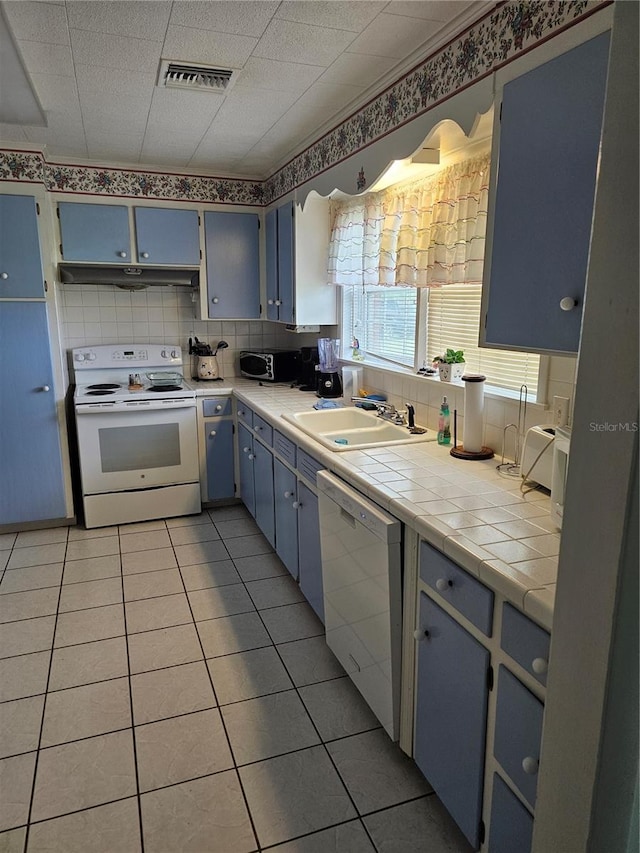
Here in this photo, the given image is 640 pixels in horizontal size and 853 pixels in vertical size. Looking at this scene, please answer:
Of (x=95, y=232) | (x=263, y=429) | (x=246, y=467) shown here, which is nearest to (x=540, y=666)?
(x=263, y=429)

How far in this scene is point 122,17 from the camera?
181 centimetres

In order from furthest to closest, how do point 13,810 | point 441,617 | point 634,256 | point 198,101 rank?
point 198,101 → point 13,810 → point 441,617 → point 634,256

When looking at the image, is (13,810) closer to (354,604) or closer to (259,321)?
(354,604)

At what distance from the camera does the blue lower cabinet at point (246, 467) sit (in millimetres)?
3612

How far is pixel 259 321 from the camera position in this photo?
177 inches

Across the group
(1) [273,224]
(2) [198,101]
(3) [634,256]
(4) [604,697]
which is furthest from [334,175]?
(4) [604,697]

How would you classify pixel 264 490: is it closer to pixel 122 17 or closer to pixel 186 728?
pixel 186 728

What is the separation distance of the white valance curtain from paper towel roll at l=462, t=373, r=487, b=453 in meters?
0.43

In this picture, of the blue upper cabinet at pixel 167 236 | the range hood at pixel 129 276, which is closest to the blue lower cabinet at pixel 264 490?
the range hood at pixel 129 276

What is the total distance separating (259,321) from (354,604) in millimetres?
2987

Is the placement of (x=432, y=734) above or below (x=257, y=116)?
below

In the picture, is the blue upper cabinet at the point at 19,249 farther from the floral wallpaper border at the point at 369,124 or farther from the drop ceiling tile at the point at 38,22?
the drop ceiling tile at the point at 38,22

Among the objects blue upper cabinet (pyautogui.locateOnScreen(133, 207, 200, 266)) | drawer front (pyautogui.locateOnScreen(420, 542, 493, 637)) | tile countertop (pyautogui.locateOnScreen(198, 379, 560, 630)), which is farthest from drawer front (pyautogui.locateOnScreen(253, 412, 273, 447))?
drawer front (pyautogui.locateOnScreen(420, 542, 493, 637))

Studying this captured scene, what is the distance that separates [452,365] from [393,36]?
4.14 feet
